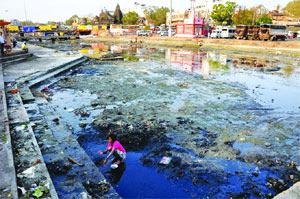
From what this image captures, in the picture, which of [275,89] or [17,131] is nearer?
Result: [17,131]

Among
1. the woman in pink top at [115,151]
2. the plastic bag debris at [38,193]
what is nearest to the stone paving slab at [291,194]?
the woman in pink top at [115,151]

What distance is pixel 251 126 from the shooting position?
6.50 metres

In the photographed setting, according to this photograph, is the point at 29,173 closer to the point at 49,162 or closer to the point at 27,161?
the point at 27,161

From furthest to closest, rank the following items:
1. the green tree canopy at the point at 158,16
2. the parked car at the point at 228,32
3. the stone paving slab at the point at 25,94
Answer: the green tree canopy at the point at 158,16, the parked car at the point at 228,32, the stone paving slab at the point at 25,94

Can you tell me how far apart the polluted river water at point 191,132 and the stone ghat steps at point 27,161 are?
1168 millimetres

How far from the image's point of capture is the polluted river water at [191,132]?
416 cm

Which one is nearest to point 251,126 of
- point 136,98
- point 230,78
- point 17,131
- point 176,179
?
point 176,179

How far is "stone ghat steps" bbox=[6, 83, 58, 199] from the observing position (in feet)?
10.9

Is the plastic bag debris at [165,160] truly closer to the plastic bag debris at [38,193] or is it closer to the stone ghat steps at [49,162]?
the stone ghat steps at [49,162]

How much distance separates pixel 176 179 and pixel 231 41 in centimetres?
3277

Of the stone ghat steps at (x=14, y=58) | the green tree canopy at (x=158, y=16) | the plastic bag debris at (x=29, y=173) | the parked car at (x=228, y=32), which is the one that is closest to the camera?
the plastic bag debris at (x=29, y=173)

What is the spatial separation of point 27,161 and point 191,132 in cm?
392

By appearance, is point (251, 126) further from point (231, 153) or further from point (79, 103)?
point (79, 103)

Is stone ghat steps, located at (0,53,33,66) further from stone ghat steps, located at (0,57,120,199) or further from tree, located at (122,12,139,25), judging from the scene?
tree, located at (122,12,139,25)
